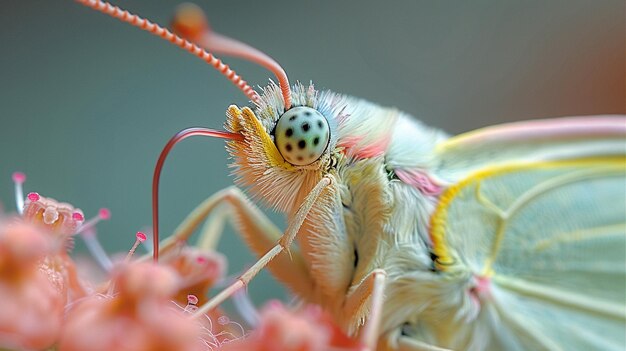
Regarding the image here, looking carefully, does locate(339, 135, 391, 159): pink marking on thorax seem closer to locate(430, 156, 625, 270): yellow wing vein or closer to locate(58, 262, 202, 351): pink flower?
locate(430, 156, 625, 270): yellow wing vein

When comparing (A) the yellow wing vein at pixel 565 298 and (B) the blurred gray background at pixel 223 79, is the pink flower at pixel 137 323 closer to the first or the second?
(B) the blurred gray background at pixel 223 79

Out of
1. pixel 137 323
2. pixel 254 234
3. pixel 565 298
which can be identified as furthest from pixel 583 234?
pixel 137 323

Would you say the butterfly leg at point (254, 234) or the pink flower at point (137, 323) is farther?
the butterfly leg at point (254, 234)

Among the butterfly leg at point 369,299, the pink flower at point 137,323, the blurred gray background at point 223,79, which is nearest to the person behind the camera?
the pink flower at point 137,323

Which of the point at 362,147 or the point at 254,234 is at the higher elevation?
the point at 362,147

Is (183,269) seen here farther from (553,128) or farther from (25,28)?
(25,28)

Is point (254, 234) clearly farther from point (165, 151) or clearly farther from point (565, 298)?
point (565, 298)

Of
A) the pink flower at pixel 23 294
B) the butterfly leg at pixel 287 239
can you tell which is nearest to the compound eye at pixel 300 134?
the butterfly leg at pixel 287 239
